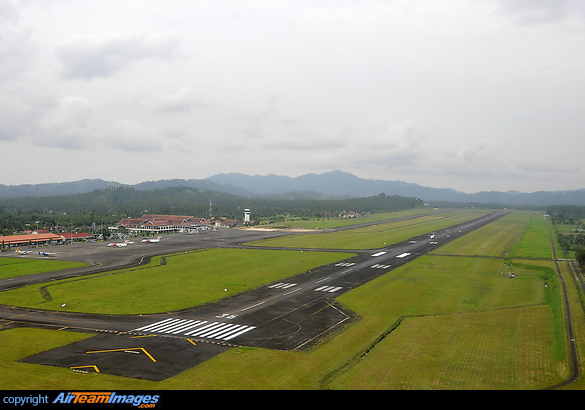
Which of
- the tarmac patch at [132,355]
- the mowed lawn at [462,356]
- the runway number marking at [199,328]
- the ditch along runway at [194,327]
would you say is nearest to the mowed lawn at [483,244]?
the ditch along runway at [194,327]

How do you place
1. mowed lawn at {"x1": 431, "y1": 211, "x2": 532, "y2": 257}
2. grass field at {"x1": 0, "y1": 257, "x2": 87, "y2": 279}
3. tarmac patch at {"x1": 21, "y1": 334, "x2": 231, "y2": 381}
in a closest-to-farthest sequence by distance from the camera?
tarmac patch at {"x1": 21, "y1": 334, "x2": 231, "y2": 381} < grass field at {"x1": 0, "y1": 257, "x2": 87, "y2": 279} < mowed lawn at {"x1": 431, "y1": 211, "x2": 532, "y2": 257}

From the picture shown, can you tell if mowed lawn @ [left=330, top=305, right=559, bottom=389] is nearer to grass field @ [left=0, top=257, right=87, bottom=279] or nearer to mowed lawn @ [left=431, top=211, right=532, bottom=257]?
mowed lawn @ [left=431, top=211, right=532, bottom=257]

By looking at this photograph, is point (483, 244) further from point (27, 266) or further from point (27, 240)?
point (27, 240)

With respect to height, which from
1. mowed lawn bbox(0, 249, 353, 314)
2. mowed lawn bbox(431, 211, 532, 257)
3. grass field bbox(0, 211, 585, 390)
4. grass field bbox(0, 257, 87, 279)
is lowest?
grass field bbox(0, 211, 585, 390)

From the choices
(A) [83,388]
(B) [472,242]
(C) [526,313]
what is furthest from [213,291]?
(B) [472,242]

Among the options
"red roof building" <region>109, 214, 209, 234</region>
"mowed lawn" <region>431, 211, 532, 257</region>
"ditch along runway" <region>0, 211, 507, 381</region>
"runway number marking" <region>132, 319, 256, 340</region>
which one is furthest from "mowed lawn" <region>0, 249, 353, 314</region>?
"red roof building" <region>109, 214, 209, 234</region>

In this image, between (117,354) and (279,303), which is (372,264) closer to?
(279,303)

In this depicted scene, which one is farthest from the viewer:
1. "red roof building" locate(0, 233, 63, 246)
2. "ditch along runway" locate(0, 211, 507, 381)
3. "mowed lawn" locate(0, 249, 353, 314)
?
"red roof building" locate(0, 233, 63, 246)

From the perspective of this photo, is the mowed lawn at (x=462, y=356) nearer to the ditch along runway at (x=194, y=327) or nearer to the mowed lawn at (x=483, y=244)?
the ditch along runway at (x=194, y=327)
